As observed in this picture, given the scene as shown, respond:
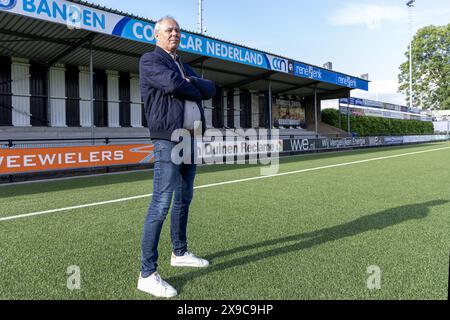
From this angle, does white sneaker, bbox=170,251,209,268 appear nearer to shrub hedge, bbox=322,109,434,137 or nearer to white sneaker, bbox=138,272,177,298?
white sneaker, bbox=138,272,177,298

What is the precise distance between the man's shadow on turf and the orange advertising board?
7440 mm

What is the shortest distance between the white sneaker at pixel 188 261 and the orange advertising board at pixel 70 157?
24.1 ft

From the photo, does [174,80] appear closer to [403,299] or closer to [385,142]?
[403,299]

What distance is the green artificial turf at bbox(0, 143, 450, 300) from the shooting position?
2.54 m

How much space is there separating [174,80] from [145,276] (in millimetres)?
1407

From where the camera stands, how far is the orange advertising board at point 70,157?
8.62m

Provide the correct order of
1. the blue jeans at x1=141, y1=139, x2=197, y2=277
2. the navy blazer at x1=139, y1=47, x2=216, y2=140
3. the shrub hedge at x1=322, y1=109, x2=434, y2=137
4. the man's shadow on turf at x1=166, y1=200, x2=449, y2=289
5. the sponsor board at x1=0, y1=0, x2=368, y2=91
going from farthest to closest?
1. the shrub hedge at x1=322, y1=109, x2=434, y2=137
2. the sponsor board at x1=0, y1=0, x2=368, y2=91
3. the man's shadow on turf at x1=166, y1=200, x2=449, y2=289
4. the blue jeans at x1=141, y1=139, x2=197, y2=277
5. the navy blazer at x1=139, y1=47, x2=216, y2=140

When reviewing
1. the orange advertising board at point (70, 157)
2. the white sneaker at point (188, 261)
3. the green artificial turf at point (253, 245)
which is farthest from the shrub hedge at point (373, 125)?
the white sneaker at point (188, 261)

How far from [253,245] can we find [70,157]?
7776mm

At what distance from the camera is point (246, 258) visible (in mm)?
3162

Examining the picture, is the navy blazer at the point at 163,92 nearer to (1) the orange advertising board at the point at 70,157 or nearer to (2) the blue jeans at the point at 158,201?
(2) the blue jeans at the point at 158,201

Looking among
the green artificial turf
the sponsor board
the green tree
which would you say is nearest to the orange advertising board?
the green artificial turf

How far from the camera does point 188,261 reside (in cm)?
298

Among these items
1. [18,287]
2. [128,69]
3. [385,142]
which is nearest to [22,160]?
[18,287]
